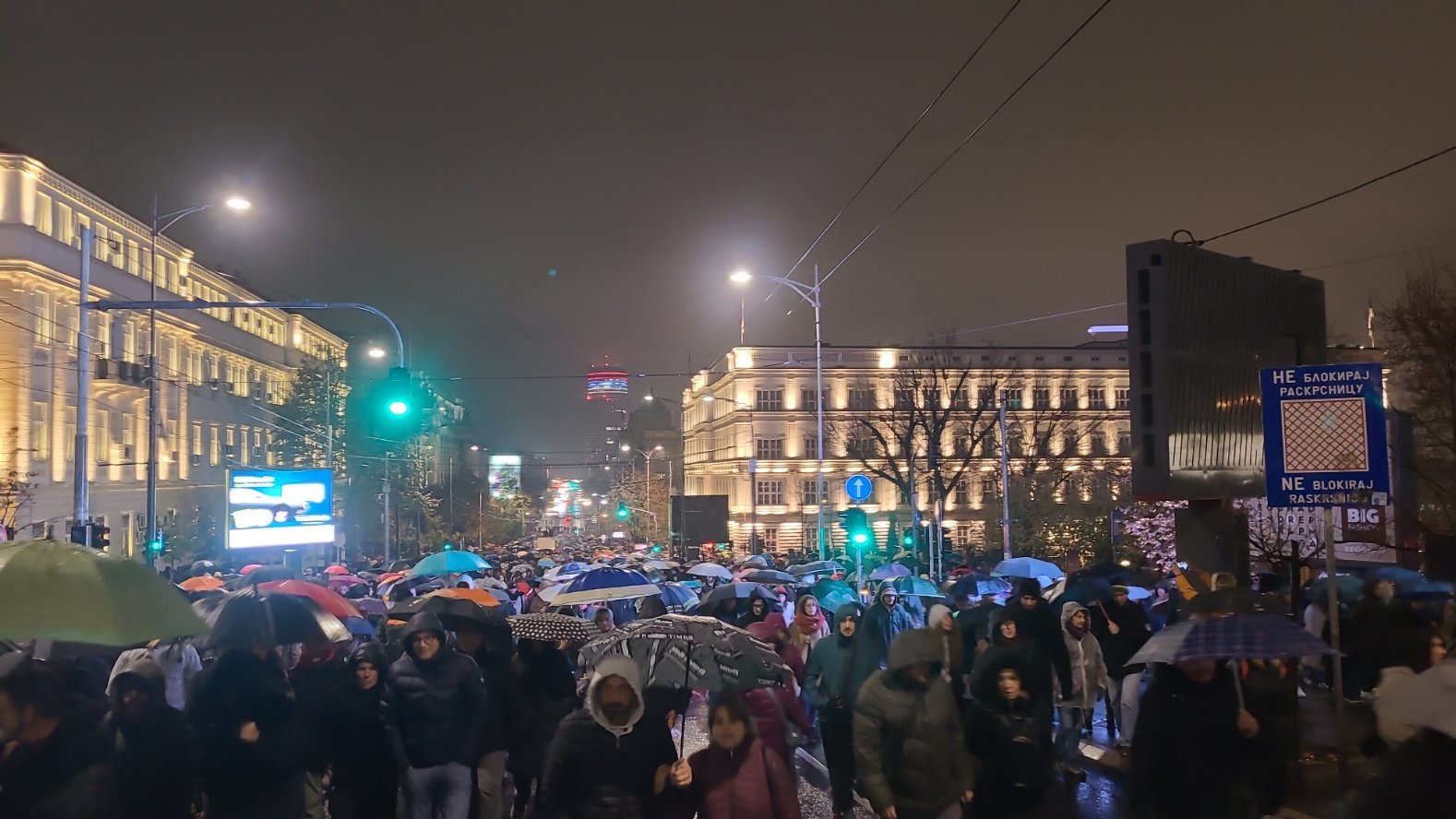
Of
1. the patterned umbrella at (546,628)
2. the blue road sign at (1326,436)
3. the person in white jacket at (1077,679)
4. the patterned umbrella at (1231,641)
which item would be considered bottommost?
the person in white jacket at (1077,679)

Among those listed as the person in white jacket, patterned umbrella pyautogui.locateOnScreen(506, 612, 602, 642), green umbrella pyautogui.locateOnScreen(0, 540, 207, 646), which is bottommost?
the person in white jacket

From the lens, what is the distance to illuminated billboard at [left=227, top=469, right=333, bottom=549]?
25766mm

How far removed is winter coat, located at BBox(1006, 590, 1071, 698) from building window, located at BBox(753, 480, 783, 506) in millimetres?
69412

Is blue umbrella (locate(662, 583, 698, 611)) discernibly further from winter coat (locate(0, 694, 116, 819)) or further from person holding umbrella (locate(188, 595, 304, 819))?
winter coat (locate(0, 694, 116, 819))

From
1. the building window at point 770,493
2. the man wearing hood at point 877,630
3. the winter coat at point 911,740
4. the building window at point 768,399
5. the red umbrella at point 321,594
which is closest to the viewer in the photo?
the winter coat at point 911,740

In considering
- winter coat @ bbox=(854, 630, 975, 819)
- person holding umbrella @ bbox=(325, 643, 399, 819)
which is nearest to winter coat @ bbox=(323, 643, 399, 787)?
person holding umbrella @ bbox=(325, 643, 399, 819)

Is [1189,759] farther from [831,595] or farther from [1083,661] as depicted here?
[831,595]

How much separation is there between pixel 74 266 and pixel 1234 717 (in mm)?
41332

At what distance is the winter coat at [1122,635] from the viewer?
35.1ft

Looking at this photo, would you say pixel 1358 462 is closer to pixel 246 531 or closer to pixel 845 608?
pixel 845 608

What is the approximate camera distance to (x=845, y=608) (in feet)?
28.2

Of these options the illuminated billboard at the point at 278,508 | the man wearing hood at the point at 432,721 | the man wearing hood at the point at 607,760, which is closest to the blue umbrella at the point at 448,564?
the man wearing hood at the point at 432,721

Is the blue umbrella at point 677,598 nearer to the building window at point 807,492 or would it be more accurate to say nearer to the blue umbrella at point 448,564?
the blue umbrella at point 448,564

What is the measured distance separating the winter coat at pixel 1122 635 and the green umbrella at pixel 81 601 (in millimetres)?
8220
